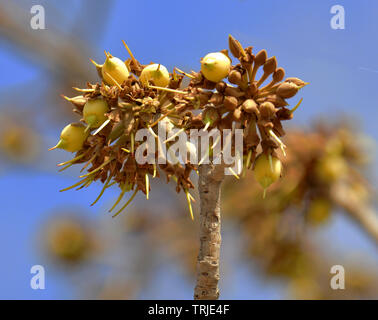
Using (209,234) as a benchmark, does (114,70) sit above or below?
above

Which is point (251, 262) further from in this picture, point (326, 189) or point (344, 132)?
point (344, 132)

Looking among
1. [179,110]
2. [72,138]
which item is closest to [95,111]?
[72,138]

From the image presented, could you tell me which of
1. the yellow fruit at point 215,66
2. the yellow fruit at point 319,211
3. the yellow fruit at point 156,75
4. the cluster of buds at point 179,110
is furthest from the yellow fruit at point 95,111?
the yellow fruit at point 319,211

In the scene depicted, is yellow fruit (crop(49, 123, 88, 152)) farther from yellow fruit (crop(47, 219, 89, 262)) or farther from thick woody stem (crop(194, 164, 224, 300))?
yellow fruit (crop(47, 219, 89, 262))

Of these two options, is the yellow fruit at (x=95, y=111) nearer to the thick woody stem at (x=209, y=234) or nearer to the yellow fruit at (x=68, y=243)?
the thick woody stem at (x=209, y=234)

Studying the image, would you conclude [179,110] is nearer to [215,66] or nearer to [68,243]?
[215,66]

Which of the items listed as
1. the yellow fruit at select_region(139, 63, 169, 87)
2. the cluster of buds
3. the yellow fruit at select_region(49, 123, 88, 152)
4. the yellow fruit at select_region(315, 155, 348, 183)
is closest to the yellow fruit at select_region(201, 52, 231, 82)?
the cluster of buds
